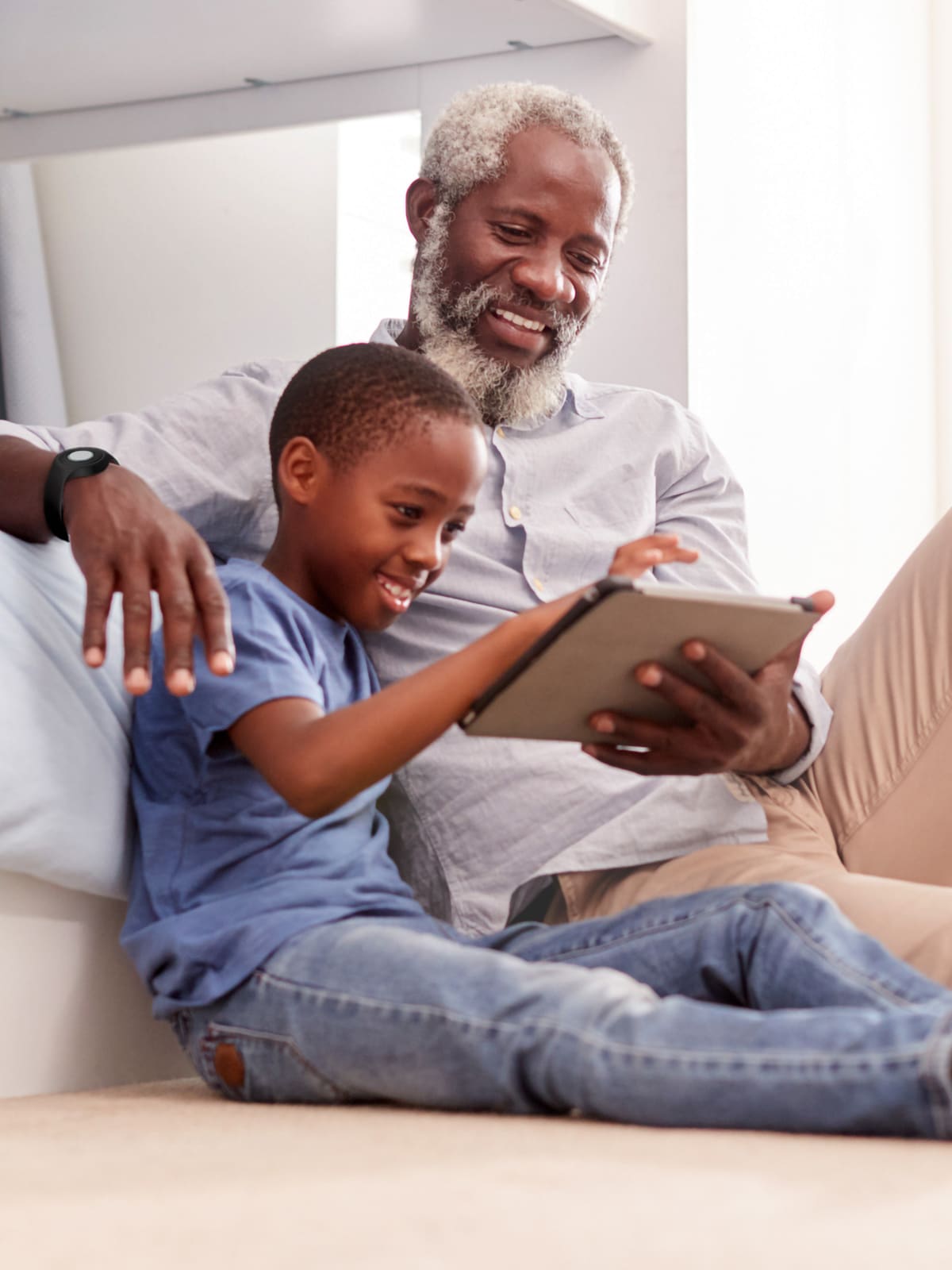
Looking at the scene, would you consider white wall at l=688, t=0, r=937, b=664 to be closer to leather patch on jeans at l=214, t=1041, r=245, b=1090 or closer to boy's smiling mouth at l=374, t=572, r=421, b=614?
boy's smiling mouth at l=374, t=572, r=421, b=614

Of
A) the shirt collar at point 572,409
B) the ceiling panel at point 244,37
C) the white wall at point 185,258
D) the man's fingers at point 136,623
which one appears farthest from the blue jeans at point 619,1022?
the white wall at point 185,258

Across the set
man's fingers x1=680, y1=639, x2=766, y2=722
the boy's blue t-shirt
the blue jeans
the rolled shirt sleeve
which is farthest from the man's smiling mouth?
the blue jeans

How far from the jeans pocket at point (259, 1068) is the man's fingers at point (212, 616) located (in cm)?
25

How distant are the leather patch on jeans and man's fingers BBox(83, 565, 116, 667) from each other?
11.1 inches

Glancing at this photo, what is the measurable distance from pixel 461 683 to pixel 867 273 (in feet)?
7.49

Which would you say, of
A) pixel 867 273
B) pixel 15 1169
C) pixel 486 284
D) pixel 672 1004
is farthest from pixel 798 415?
pixel 15 1169

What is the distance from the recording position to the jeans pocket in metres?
1.08

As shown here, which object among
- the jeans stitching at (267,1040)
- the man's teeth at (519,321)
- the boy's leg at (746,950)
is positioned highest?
the man's teeth at (519,321)

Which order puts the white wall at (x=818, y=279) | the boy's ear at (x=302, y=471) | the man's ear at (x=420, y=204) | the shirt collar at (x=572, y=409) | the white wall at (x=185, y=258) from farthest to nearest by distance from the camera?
the white wall at (x=185, y=258)
the white wall at (x=818, y=279)
the man's ear at (x=420, y=204)
the shirt collar at (x=572, y=409)
the boy's ear at (x=302, y=471)

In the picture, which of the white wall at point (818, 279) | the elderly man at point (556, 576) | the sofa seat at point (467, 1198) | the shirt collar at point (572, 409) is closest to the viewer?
the sofa seat at point (467, 1198)

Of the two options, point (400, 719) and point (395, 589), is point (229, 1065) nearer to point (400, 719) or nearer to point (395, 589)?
point (400, 719)

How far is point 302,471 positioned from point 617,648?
397 millimetres

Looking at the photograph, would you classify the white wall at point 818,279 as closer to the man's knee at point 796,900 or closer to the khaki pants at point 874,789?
the khaki pants at point 874,789

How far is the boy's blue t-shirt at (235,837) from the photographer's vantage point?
1147mm
